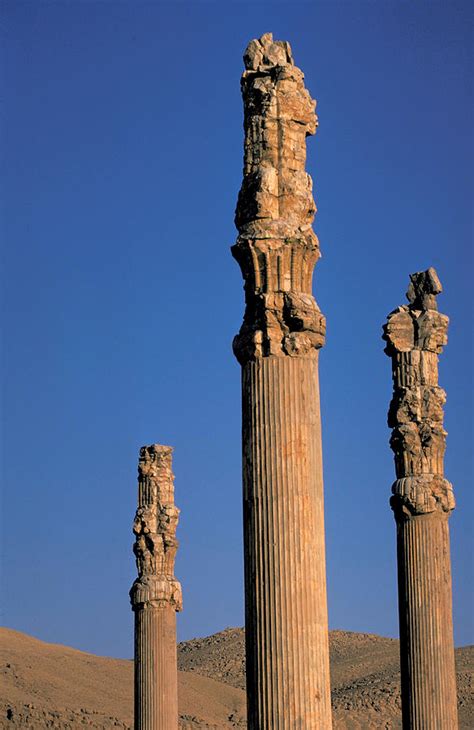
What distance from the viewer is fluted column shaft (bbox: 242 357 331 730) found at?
1465 cm

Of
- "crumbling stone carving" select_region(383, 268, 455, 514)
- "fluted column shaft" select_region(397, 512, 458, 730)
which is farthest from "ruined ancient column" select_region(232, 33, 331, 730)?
"crumbling stone carving" select_region(383, 268, 455, 514)

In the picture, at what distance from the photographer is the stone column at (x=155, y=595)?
27031mm

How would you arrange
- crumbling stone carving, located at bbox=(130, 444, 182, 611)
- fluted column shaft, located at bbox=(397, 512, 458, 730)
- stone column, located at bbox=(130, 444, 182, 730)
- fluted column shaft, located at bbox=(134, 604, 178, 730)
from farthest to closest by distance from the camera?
crumbling stone carving, located at bbox=(130, 444, 182, 611) < stone column, located at bbox=(130, 444, 182, 730) < fluted column shaft, located at bbox=(134, 604, 178, 730) < fluted column shaft, located at bbox=(397, 512, 458, 730)

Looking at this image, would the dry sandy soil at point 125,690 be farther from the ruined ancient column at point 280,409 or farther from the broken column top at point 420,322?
the ruined ancient column at point 280,409

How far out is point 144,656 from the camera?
27.5m

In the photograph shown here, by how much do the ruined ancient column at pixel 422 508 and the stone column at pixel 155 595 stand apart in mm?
5941

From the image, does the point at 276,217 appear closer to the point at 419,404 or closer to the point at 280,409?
the point at 280,409

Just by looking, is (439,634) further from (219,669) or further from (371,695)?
(219,669)

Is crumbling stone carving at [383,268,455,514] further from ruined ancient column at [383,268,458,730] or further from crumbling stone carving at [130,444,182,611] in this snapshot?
crumbling stone carving at [130,444,182,611]

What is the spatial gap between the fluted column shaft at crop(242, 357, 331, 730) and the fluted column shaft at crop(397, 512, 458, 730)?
724cm

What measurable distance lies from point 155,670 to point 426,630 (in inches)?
266

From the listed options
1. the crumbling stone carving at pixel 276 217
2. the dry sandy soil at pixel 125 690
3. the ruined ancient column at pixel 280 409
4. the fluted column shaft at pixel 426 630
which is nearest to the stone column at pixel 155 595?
the fluted column shaft at pixel 426 630

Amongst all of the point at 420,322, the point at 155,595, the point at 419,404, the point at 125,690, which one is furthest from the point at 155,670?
the point at 125,690

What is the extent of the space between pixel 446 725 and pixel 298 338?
8.43 m
